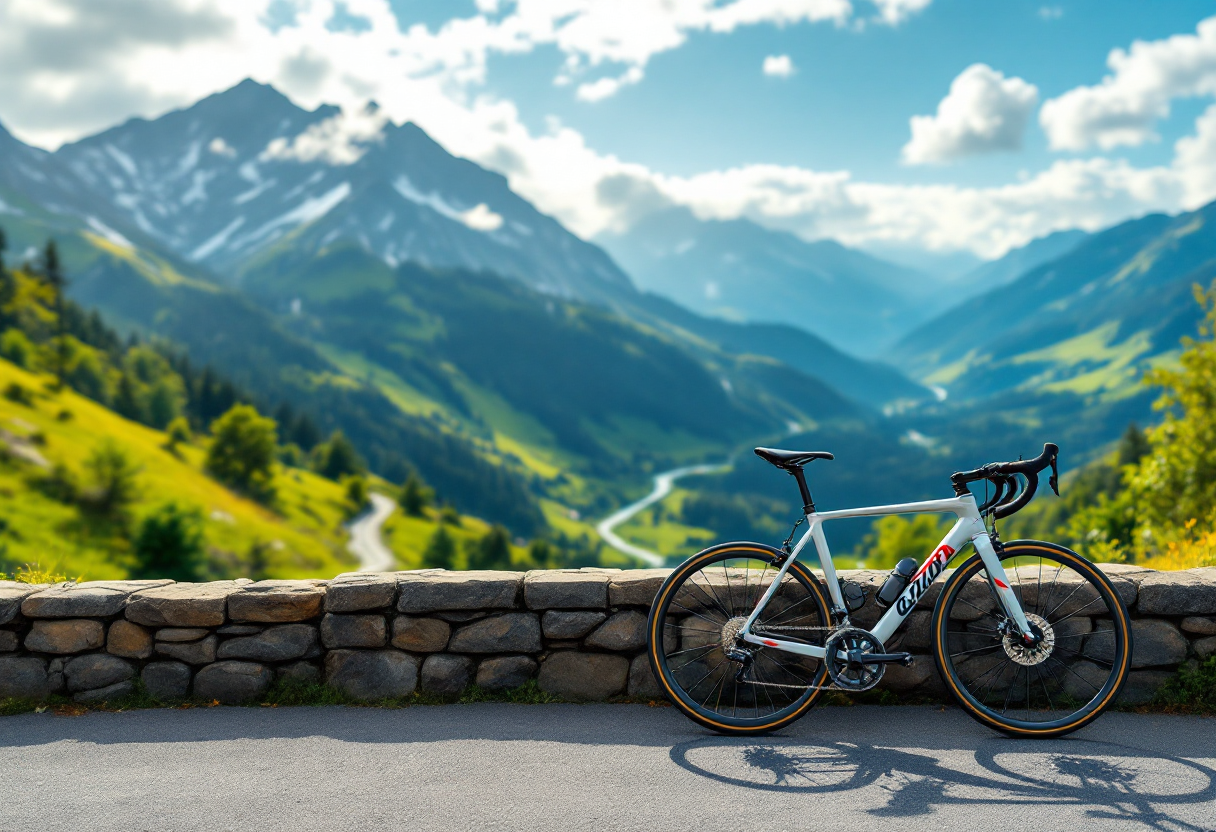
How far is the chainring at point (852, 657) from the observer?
5.66m

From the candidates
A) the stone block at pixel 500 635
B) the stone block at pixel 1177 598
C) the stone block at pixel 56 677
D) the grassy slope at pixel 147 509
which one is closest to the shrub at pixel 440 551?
the grassy slope at pixel 147 509

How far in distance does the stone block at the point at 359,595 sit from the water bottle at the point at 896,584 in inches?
149

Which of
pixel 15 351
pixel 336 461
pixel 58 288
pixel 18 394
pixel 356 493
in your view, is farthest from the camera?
pixel 336 461

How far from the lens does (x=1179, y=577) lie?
250 inches

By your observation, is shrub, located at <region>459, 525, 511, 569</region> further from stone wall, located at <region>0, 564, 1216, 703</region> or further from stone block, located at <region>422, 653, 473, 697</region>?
stone block, located at <region>422, 653, 473, 697</region>

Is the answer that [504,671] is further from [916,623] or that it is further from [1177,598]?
[1177,598]

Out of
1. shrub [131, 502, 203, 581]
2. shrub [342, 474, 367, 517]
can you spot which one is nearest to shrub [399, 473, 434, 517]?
shrub [342, 474, 367, 517]

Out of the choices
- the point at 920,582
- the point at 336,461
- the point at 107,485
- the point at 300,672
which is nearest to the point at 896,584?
the point at 920,582

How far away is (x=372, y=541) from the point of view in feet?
343

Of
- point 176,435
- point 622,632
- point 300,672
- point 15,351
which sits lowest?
point 300,672

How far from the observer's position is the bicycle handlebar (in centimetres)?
573

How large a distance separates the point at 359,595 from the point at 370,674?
648 mm

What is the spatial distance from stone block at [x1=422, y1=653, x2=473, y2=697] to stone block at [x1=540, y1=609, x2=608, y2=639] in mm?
789

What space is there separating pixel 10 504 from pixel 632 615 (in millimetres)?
86530
